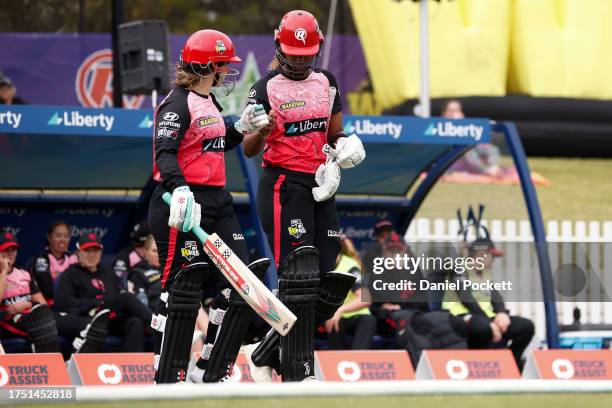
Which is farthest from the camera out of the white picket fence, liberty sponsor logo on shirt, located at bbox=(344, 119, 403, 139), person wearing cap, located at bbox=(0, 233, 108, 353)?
the white picket fence

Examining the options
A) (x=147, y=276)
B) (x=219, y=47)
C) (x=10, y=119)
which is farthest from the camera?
(x=147, y=276)

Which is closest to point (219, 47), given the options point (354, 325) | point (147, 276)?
point (147, 276)

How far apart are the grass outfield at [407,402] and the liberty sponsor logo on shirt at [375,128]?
17.7 ft

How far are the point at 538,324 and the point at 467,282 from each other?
363 centimetres

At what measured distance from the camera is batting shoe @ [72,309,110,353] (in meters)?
10.9

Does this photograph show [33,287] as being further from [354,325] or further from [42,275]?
[354,325]

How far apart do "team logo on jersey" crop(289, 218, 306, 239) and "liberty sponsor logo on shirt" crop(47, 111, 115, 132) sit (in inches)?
136

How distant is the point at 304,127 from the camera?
7.88 meters

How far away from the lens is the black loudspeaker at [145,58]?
12484 millimetres

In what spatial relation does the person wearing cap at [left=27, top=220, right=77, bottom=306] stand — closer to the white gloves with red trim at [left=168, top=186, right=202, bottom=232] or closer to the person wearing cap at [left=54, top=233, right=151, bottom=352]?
the person wearing cap at [left=54, top=233, right=151, bottom=352]

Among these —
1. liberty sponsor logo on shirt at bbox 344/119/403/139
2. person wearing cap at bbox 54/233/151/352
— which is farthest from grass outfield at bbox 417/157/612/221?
person wearing cap at bbox 54/233/151/352

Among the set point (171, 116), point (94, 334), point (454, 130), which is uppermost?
point (171, 116)

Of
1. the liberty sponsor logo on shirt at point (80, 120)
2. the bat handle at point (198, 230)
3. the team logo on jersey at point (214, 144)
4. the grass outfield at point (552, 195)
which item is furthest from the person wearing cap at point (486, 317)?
the grass outfield at point (552, 195)

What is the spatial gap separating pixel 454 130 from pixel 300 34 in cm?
427
